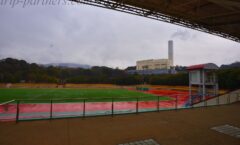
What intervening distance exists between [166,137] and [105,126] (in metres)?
2.66

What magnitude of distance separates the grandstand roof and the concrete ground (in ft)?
19.0

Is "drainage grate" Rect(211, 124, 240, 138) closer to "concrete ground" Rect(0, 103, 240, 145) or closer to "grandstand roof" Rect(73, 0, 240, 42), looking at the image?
"concrete ground" Rect(0, 103, 240, 145)

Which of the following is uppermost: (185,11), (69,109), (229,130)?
(185,11)

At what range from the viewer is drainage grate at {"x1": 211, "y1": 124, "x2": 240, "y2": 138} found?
7099mm

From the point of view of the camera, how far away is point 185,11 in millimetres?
12289

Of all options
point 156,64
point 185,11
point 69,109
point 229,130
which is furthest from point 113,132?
point 156,64

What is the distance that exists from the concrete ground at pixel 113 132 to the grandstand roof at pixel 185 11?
19.0 feet

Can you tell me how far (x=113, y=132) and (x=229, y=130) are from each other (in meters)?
4.93

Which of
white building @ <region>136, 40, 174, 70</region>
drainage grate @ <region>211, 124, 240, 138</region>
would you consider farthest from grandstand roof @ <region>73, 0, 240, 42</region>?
white building @ <region>136, 40, 174, 70</region>

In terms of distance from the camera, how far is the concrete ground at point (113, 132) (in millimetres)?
6094

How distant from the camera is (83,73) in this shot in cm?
8594

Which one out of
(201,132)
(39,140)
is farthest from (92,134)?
(201,132)

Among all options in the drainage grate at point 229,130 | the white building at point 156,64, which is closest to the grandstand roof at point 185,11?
the drainage grate at point 229,130

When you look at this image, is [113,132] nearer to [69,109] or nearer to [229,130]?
[229,130]
